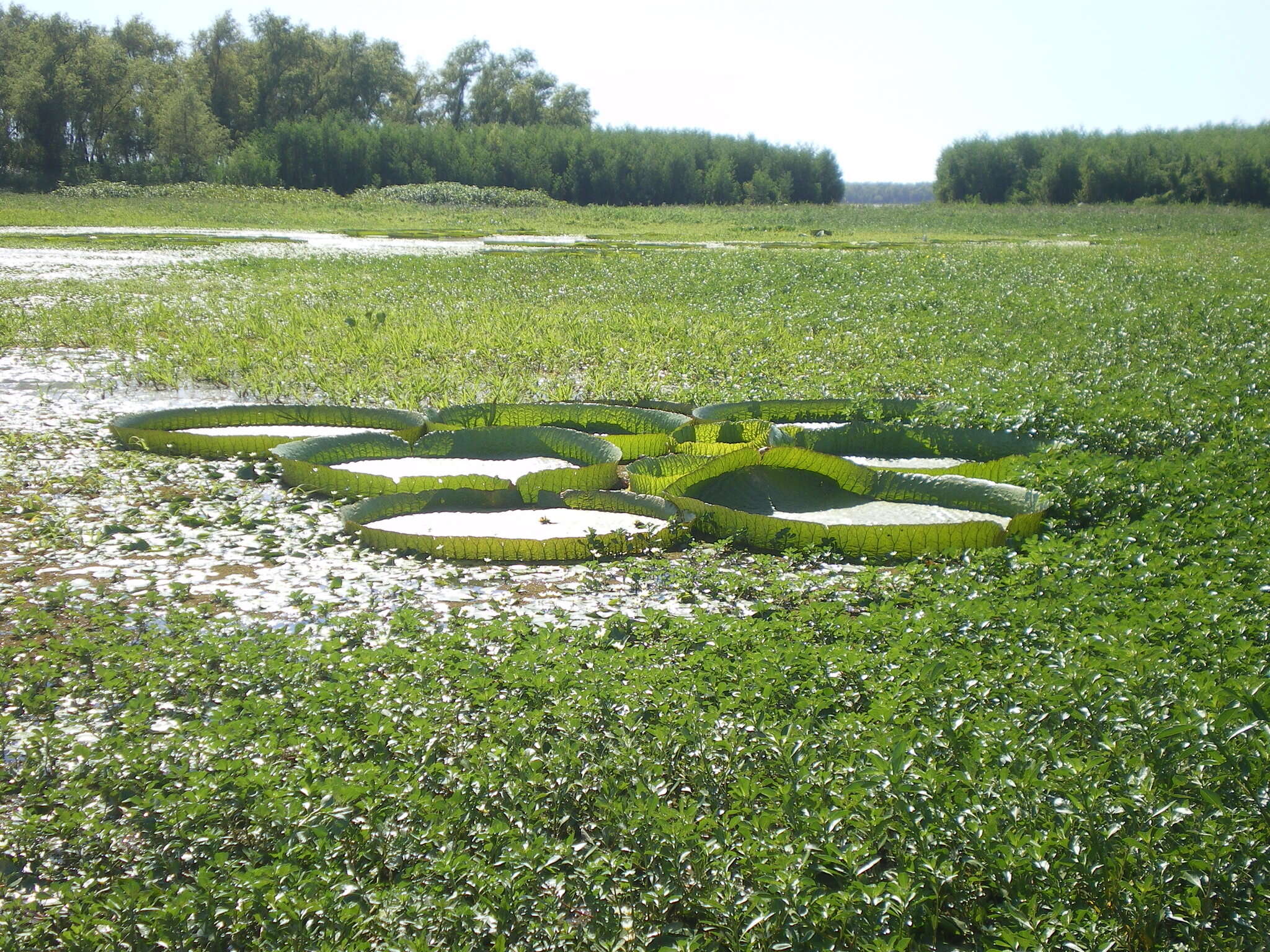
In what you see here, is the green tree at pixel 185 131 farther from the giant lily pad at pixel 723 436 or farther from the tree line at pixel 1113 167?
the giant lily pad at pixel 723 436

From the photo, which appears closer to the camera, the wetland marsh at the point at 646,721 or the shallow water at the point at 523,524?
the wetland marsh at the point at 646,721

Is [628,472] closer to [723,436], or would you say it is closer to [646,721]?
[723,436]

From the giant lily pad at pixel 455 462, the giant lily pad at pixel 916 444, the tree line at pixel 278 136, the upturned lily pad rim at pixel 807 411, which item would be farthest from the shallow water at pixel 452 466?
the tree line at pixel 278 136

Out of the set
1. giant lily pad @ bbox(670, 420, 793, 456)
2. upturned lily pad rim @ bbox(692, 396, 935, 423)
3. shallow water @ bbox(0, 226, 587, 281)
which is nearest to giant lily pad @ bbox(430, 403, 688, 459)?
giant lily pad @ bbox(670, 420, 793, 456)

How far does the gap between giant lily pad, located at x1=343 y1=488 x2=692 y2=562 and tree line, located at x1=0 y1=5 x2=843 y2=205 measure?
47.9 meters

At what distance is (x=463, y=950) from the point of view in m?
2.06

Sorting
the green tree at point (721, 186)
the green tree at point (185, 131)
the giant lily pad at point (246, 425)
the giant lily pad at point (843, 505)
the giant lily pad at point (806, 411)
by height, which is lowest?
the giant lily pad at point (843, 505)

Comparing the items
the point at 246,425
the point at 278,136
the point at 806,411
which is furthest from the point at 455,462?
the point at 278,136

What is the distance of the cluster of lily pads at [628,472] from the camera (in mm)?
4594

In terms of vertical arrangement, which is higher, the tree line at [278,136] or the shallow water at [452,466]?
the tree line at [278,136]

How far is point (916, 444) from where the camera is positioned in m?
6.10

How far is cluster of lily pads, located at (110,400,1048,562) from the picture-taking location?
459cm

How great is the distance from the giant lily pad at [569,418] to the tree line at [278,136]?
4636 cm

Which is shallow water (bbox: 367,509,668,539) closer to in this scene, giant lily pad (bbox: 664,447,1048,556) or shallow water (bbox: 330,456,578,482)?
giant lily pad (bbox: 664,447,1048,556)
